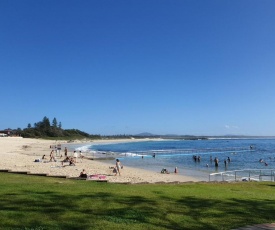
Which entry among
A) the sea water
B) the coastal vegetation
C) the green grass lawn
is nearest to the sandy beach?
the sea water

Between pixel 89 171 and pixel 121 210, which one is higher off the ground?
pixel 121 210

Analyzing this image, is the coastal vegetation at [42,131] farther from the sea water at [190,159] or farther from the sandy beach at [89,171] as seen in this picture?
the sandy beach at [89,171]

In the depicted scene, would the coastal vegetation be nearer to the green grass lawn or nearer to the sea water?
the sea water

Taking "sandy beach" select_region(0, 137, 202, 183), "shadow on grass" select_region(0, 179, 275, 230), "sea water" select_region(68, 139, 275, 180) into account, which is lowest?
"sea water" select_region(68, 139, 275, 180)

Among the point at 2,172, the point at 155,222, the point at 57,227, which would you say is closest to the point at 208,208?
the point at 155,222

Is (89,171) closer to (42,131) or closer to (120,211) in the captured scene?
(120,211)

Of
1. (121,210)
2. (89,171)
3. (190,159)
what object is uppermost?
(121,210)

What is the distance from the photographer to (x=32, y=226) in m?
5.64

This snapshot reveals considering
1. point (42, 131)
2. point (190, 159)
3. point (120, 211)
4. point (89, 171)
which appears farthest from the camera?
point (42, 131)

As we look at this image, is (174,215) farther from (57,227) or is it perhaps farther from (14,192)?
(14,192)

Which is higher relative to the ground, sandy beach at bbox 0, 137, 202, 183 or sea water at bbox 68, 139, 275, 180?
sandy beach at bbox 0, 137, 202, 183

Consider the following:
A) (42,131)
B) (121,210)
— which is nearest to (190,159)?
(121,210)

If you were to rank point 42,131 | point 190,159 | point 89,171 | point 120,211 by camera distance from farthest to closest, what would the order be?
point 42,131, point 190,159, point 89,171, point 120,211

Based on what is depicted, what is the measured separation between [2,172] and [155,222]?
35.4ft
